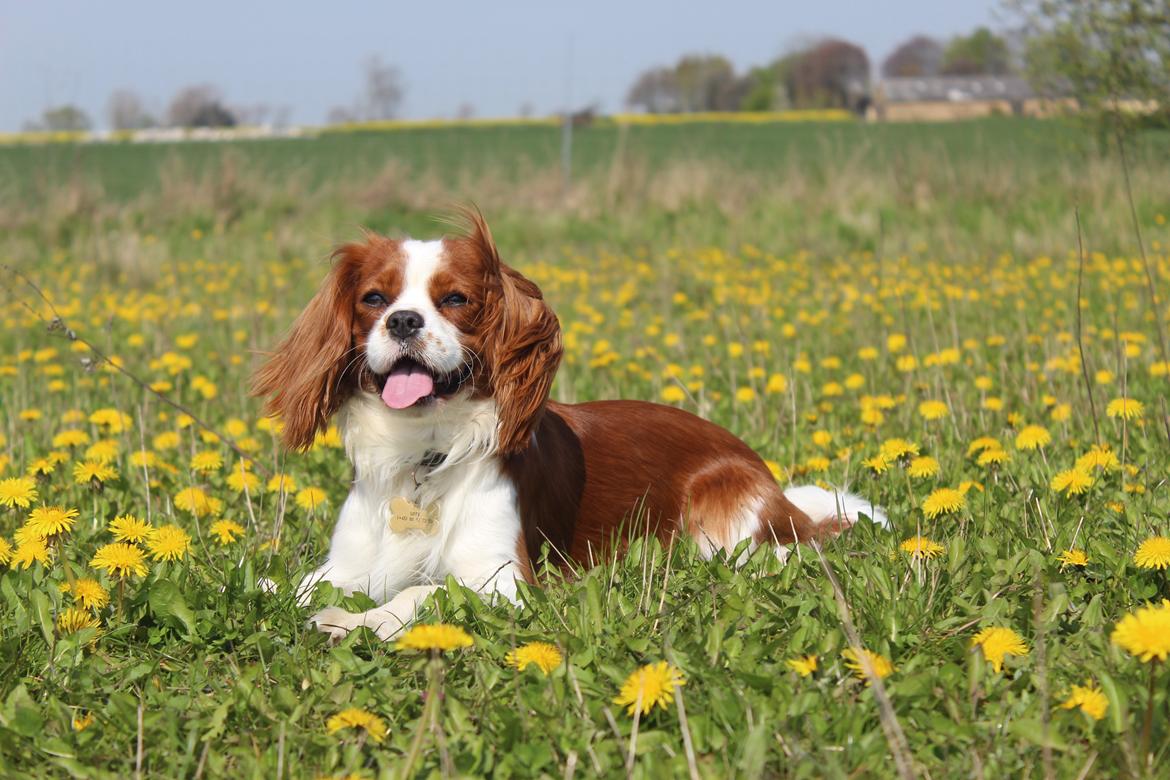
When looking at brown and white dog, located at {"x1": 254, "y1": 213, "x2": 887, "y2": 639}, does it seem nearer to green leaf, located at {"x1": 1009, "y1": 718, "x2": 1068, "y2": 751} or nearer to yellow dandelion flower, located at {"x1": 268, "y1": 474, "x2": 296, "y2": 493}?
yellow dandelion flower, located at {"x1": 268, "y1": 474, "x2": 296, "y2": 493}

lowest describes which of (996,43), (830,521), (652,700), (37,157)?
(830,521)

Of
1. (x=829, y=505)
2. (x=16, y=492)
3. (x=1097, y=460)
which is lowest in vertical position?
(x=829, y=505)

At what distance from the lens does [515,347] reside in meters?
2.92

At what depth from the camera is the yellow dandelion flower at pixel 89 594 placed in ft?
7.54

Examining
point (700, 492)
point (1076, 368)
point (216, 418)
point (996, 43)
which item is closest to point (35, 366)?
point (216, 418)

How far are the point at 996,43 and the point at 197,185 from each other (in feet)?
31.3

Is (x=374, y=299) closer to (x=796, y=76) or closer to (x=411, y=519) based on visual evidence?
(x=411, y=519)

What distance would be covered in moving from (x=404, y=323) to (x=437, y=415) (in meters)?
0.29

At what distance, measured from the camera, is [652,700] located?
Answer: 1813 mm

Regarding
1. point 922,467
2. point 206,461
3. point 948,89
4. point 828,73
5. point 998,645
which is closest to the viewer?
point 998,645

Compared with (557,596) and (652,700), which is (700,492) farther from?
(652,700)

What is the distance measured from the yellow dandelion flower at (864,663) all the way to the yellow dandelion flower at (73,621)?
4.87ft

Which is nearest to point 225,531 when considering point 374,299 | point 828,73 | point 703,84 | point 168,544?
point 168,544

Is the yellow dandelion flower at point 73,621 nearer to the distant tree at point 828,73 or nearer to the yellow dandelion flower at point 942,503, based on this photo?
the yellow dandelion flower at point 942,503
